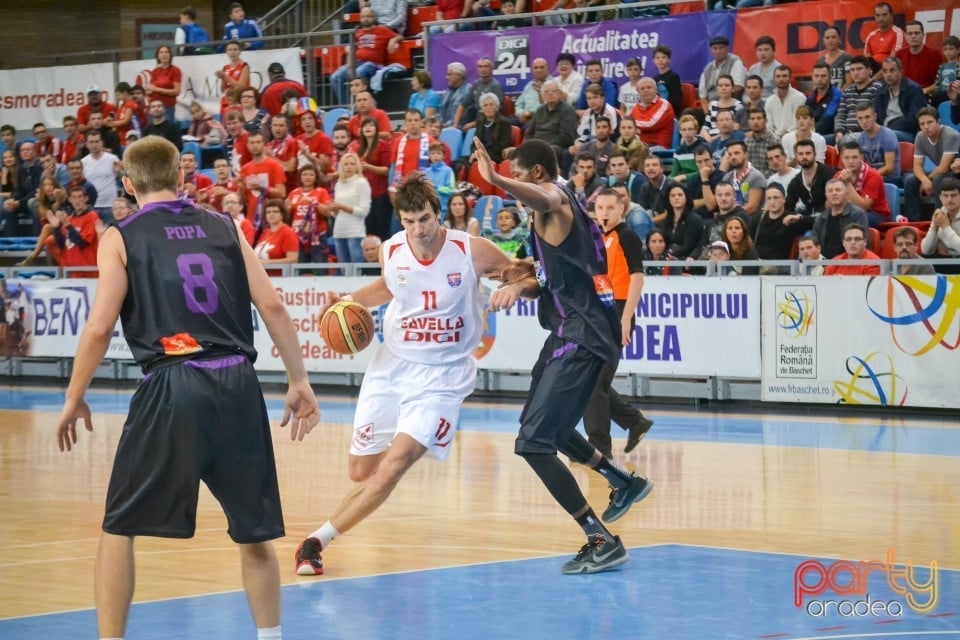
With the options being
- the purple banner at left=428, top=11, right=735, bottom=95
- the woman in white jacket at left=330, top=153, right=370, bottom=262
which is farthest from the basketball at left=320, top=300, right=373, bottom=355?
the purple banner at left=428, top=11, right=735, bottom=95

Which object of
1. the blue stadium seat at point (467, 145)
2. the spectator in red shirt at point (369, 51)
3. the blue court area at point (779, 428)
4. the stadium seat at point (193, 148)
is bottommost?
the blue court area at point (779, 428)

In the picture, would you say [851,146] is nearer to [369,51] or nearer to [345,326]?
[345,326]

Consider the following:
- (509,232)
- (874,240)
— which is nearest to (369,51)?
(509,232)

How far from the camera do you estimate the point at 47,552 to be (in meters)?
8.67

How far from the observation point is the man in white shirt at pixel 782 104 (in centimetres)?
1792

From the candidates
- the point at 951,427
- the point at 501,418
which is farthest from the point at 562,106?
the point at 951,427

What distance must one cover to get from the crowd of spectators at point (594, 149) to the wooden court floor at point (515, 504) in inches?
103

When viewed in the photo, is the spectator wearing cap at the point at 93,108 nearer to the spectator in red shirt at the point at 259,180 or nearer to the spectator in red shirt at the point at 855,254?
the spectator in red shirt at the point at 259,180

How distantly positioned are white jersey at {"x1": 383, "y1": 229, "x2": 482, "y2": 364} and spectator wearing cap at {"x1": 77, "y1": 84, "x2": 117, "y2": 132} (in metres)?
17.4

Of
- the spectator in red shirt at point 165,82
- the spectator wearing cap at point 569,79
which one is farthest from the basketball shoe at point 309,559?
the spectator in red shirt at point 165,82

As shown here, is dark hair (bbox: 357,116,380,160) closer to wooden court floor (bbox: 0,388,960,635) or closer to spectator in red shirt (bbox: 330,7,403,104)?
spectator in red shirt (bbox: 330,7,403,104)

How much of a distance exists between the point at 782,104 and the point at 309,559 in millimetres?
11830

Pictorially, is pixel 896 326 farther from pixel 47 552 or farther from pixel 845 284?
pixel 47 552

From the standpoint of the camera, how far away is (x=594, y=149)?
18.7 metres
